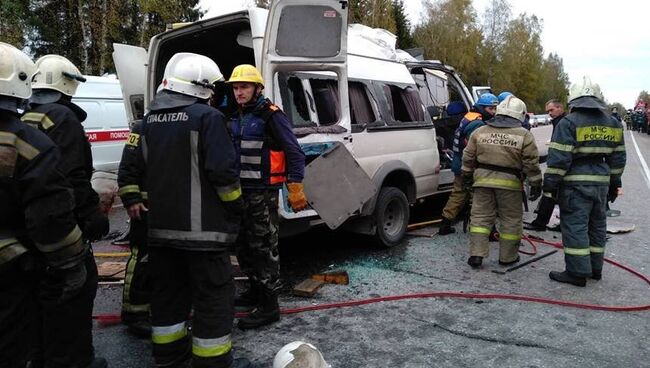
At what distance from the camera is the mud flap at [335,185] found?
14.3ft

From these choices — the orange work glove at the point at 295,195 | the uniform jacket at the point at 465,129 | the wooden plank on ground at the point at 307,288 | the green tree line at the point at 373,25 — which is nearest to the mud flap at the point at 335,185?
the orange work glove at the point at 295,195

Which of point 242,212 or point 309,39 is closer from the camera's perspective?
point 242,212

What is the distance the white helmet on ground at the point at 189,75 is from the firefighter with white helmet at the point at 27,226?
73 centimetres

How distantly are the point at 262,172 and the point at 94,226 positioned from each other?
1.23 meters

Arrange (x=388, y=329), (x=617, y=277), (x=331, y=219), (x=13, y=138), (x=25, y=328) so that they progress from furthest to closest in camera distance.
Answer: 1. (x=617, y=277)
2. (x=331, y=219)
3. (x=388, y=329)
4. (x=25, y=328)
5. (x=13, y=138)

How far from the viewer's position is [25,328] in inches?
88.5

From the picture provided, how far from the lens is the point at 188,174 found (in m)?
2.78

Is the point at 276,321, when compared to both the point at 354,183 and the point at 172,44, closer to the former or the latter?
the point at 354,183

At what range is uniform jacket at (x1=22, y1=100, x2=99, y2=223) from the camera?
9.37ft

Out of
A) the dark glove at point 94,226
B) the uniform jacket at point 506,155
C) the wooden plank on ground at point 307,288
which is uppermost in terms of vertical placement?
the uniform jacket at point 506,155

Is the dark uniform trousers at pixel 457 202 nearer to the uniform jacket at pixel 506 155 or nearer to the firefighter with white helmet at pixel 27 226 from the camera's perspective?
the uniform jacket at pixel 506 155

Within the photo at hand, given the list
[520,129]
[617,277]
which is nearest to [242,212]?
[520,129]

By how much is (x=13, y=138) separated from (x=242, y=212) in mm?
1258

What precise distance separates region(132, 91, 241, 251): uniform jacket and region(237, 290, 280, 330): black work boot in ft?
3.42
